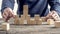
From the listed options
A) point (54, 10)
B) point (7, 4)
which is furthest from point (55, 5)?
point (7, 4)

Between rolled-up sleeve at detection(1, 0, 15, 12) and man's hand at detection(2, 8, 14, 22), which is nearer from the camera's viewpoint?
man's hand at detection(2, 8, 14, 22)

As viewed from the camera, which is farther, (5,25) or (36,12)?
(36,12)

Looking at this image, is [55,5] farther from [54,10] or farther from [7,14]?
[7,14]

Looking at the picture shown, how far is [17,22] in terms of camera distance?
48.5 inches

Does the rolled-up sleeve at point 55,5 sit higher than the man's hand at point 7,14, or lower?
higher

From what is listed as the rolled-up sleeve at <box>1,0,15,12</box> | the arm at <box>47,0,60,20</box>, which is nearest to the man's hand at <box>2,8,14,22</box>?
the rolled-up sleeve at <box>1,0,15,12</box>

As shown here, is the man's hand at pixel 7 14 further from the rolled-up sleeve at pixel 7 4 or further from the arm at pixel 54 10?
the arm at pixel 54 10

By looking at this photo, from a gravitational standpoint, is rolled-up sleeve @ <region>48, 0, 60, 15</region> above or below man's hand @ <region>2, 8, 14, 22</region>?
above

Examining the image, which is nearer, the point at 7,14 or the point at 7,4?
the point at 7,14

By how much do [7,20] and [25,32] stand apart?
1.48 ft

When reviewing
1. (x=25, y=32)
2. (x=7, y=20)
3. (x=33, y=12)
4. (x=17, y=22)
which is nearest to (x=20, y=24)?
(x=17, y=22)

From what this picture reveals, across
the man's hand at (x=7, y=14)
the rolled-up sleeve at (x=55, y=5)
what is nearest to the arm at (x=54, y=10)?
the rolled-up sleeve at (x=55, y=5)

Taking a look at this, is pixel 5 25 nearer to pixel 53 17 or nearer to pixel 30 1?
pixel 53 17

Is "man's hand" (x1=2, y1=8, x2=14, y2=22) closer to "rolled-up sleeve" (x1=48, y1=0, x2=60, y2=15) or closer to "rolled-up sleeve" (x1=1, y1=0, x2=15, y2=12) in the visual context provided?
"rolled-up sleeve" (x1=1, y1=0, x2=15, y2=12)
